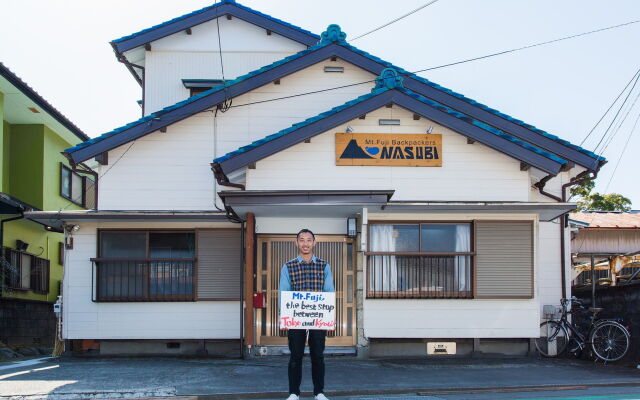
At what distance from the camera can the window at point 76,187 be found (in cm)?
2067

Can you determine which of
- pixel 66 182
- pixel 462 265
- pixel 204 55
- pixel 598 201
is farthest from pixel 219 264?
pixel 598 201

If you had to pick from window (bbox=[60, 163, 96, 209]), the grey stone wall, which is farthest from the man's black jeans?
window (bbox=[60, 163, 96, 209])

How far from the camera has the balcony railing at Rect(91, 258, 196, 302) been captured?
1288 centimetres

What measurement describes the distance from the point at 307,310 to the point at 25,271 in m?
13.0

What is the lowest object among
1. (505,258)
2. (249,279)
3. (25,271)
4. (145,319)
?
(145,319)

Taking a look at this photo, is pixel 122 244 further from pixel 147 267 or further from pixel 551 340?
pixel 551 340

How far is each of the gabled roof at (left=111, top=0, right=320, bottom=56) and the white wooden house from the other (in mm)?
2051

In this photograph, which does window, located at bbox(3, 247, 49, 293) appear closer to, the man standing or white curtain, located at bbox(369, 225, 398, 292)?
white curtain, located at bbox(369, 225, 398, 292)

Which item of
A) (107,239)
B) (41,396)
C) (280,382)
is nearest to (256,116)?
(107,239)

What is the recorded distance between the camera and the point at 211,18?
51.2 feet

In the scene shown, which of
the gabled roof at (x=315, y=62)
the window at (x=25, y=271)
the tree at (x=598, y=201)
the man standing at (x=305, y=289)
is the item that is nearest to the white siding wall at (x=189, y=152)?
the gabled roof at (x=315, y=62)

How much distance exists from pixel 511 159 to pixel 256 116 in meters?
4.92

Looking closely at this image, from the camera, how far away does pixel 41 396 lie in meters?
8.12

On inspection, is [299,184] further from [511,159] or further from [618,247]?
[618,247]
